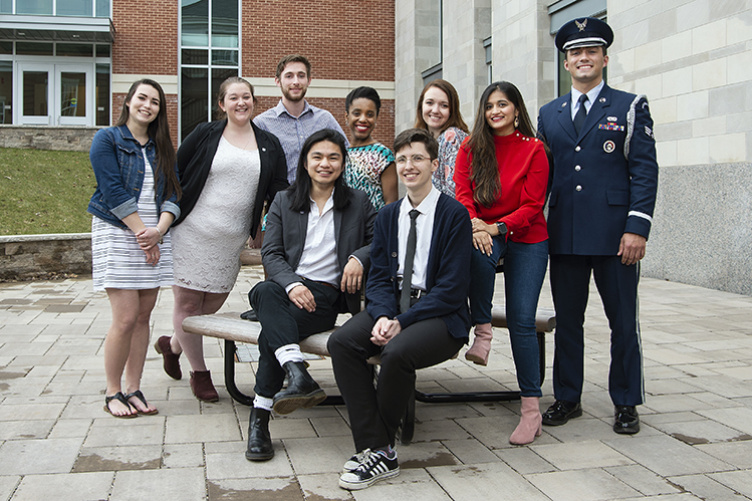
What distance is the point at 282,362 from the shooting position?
3.65 m

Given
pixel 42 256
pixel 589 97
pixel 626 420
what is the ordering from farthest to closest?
pixel 42 256
pixel 589 97
pixel 626 420

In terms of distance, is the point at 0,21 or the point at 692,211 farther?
the point at 0,21

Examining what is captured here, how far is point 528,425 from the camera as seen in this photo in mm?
3867

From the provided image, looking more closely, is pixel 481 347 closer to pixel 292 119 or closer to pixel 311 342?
pixel 311 342

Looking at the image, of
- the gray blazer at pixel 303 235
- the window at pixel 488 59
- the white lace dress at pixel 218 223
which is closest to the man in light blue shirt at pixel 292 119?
the white lace dress at pixel 218 223

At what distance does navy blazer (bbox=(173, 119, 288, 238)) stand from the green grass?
8.57 metres

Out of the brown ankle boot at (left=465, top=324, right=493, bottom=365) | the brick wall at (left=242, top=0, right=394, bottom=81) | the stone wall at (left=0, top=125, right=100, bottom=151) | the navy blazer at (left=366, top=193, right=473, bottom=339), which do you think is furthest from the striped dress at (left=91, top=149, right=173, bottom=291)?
the brick wall at (left=242, top=0, right=394, bottom=81)

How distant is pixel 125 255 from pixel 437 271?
71.3 inches

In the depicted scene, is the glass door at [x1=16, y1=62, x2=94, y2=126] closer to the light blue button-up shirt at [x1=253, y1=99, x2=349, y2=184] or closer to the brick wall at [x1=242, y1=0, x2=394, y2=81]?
the brick wall at [x1=242, y1=0, x2=394, y2=81]

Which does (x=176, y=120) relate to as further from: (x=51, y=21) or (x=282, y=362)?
(x=282, y=362)

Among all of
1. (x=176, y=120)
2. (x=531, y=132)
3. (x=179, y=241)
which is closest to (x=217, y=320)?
(x=179, y=241)

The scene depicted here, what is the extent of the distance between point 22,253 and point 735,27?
9.66 m

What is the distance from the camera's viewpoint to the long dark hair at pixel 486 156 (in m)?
3.92

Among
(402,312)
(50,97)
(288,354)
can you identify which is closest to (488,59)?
(402,312)
